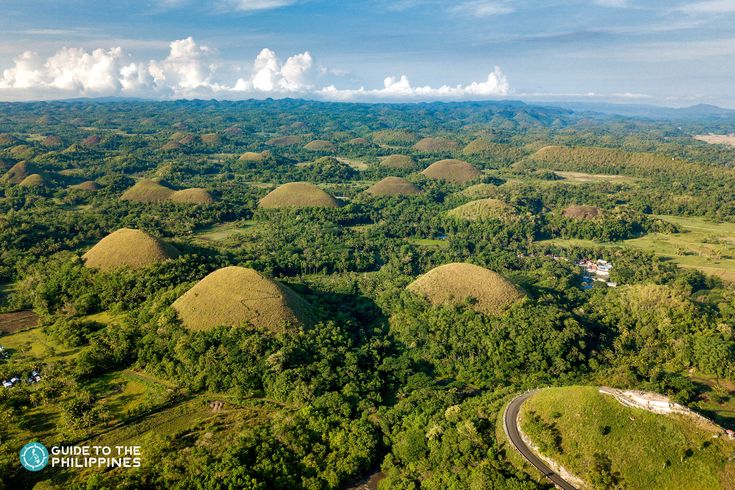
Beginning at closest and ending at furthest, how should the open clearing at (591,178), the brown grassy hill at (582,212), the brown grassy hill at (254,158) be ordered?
the brown grassy hill at (582,212), the open clearing at (591,178), the brown grassy hill at (254,158)

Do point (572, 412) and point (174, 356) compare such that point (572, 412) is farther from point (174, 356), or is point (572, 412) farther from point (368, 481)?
point (174, 356)

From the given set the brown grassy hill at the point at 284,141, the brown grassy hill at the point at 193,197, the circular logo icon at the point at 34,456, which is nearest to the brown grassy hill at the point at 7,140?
the brown grassy hill at the point at 284,141

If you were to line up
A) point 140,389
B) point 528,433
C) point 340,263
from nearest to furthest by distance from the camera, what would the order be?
point 528,433, point 140,389, point 340,263

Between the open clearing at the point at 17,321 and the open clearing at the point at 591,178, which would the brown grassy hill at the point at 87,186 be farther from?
the open clearing at the point at 591,178

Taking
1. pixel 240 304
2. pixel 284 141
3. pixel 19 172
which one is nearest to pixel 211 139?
pixel 284 141

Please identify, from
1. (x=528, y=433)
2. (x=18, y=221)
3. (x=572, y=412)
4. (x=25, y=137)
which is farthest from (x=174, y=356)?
(x=25, y=137)

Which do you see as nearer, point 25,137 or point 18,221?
point 18,221
